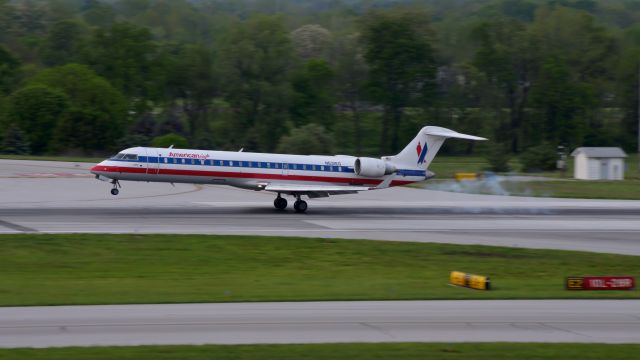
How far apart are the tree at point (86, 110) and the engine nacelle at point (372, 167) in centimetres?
5310

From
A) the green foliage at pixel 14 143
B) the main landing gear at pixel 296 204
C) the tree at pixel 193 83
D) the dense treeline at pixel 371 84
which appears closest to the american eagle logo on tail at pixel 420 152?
the main landing gear at pixel 296 204

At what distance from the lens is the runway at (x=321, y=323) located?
61.7ft

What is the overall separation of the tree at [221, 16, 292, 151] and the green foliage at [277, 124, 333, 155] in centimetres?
1585

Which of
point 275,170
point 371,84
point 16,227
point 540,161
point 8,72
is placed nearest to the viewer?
point 16,227

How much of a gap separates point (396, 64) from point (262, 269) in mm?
83652

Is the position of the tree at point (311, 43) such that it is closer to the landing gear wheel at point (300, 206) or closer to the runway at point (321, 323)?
the landing gear wheel at point (300, 206)

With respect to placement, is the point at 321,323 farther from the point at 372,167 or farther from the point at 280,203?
the point at 372,167

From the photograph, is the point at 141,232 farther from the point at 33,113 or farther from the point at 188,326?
the point at 33,113

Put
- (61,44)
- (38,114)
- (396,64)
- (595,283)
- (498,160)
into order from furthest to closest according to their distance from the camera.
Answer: (61,44)
(396,64)
(38,114)
(498,160)
(595,283)

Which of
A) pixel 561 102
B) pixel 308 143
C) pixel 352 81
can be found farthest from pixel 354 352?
pixel 352 81

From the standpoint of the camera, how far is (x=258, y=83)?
353ft

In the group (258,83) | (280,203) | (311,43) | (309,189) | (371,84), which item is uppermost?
(311,43)

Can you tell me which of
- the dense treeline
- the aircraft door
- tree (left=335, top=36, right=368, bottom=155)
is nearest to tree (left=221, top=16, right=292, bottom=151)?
the dense treeline

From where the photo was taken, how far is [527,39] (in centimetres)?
11619
